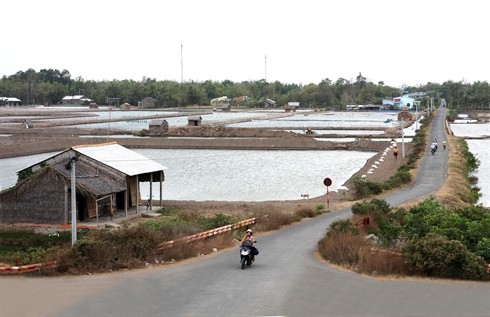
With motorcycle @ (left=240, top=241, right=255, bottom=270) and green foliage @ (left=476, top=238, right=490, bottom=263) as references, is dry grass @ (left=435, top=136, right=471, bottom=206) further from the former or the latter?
motorcycle @ (left=240, top=241, right=255, bottom=270)

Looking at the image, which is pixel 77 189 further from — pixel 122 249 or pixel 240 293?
pixel 240 293

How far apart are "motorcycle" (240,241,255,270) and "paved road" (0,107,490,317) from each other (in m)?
0.17

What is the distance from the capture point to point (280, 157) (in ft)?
145

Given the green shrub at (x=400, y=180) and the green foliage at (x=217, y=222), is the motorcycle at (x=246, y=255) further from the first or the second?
the green shrub at (x=400, y=180)

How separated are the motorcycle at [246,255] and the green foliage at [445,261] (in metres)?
2.97

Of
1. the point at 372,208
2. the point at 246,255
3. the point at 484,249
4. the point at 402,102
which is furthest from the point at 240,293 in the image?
the point at 402,102

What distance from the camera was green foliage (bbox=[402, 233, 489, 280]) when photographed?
38.0ft

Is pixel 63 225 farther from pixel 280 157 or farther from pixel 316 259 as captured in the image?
pixel 280 157

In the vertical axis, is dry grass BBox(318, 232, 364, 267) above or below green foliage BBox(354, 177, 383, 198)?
above

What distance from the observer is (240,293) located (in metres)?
10.8

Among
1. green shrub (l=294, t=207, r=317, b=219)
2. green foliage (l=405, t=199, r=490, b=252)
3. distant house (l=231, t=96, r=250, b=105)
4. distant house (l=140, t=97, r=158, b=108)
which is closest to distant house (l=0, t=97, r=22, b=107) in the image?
distant house (l=140, t=97, r=158, b=108)

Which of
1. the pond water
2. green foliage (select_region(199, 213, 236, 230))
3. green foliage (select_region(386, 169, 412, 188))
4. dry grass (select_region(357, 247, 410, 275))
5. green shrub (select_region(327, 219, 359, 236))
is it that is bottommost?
the pond water

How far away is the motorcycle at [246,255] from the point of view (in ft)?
41.2

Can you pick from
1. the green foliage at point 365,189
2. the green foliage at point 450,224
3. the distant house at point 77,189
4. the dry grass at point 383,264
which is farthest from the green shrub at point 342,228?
the green foliage at point 365,189
